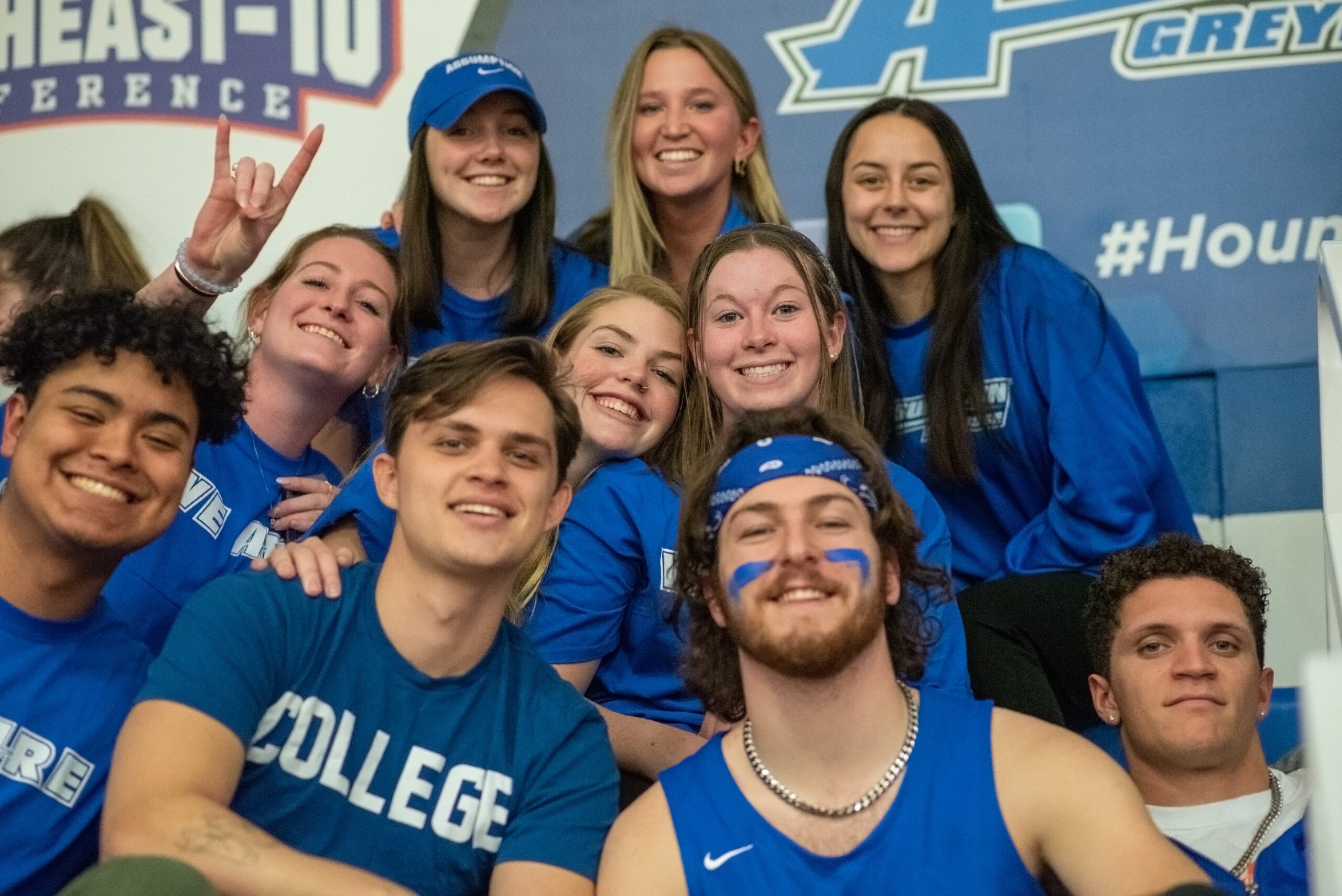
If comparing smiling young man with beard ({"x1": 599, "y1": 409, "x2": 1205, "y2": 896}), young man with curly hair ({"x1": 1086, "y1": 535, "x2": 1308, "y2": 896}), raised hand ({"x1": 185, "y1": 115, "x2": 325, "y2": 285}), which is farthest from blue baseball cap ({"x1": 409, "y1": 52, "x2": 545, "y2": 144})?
young man with curly hair ({"x1": 1086, "y1": 535, "x2": 1308, "y2": 896})

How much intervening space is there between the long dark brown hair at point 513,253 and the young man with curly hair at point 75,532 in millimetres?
852

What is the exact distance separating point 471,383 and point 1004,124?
1.80 meters

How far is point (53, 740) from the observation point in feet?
6.17

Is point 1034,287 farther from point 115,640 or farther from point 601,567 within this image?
point 115,640

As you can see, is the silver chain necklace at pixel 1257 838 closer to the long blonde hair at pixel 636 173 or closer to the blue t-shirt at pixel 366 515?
the blue t-shirt at pixel 366 515

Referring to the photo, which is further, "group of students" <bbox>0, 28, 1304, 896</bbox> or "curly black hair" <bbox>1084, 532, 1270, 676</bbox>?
"curly black hair" <bbox>1084, 532, 1270, 676</bbox>

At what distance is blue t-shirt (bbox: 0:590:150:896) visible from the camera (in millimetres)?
1849

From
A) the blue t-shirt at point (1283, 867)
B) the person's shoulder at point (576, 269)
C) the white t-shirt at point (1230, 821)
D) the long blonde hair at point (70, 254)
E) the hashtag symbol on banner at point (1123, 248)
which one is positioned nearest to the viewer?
the blue t-shirt at point (1283, 867)

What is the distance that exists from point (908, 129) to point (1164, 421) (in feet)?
2.76

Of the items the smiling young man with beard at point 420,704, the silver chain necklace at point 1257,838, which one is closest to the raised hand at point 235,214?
the smiling young man with beard at point 420,704

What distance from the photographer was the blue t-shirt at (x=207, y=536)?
92.3 inches

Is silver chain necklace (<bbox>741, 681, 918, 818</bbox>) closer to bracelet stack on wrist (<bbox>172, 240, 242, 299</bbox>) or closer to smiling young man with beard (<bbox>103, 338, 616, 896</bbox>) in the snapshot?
smiling young man with beard (<bbox>103, 338, 616, 896</bbox>)

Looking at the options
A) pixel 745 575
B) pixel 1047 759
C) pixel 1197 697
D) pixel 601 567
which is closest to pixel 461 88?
pixel 601 567

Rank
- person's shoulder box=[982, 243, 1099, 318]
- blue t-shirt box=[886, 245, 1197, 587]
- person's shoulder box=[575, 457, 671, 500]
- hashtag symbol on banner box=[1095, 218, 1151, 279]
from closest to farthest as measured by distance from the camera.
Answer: person's shoulder box=[575, 457, 671, 500]
blue t-shirt box=[886, 245, 1197, 587]
person's shoulder box=[982, 243, 1099, 318]
hashtag symbol on banner box=[1095, 218, 1151, 279]
